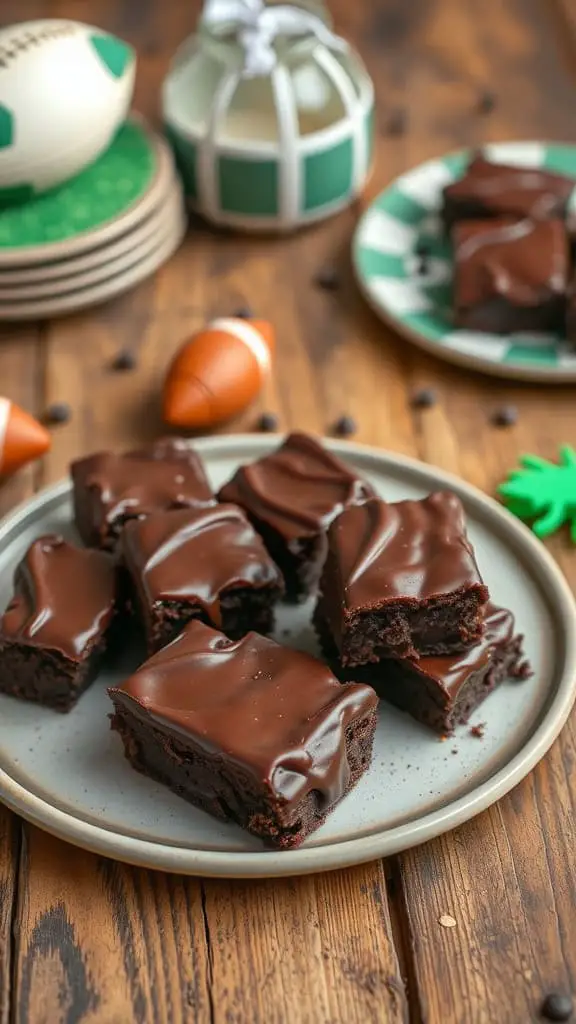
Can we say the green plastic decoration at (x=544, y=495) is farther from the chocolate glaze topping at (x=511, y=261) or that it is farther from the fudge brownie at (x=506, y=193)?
the fudge brownie at (x=506, y=193)

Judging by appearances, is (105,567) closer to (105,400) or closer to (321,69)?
(105,400)

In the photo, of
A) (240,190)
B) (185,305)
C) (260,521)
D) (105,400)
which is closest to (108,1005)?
(260,521)

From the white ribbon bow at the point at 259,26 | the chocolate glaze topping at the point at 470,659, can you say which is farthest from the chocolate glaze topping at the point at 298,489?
the white ribbon bow at the point at 259,26

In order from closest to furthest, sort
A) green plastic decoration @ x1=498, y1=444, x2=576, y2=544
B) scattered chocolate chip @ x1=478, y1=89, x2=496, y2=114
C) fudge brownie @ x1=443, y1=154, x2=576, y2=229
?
1. green plastic decoration @ x1=498, y1=444, x2=576, y2=544
2. fudge brownie @ x1=443, y1=154, x2=576, y2=229
3. scattered chocolate chip @ x1=478, y1=89, x2=496, y2=114

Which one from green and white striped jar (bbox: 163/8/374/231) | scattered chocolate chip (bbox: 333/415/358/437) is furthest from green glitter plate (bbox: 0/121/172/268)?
scattered chocolate chip (bbox: 333/415/358/437)

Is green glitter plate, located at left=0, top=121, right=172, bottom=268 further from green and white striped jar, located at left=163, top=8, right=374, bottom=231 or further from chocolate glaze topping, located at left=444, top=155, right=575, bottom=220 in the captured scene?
chocolate glaze topping, located at left=444, top=155, right=575, bottom=220
